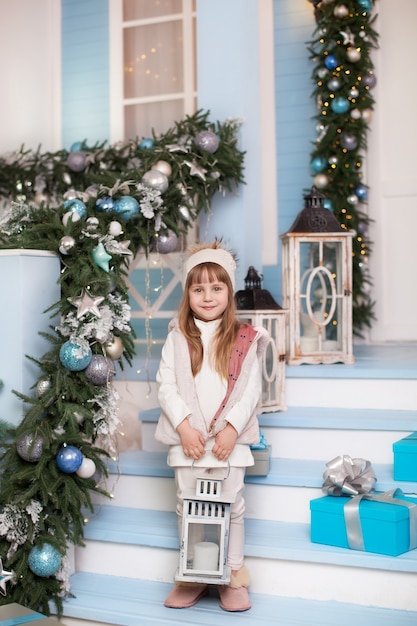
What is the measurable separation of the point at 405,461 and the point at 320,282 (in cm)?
148

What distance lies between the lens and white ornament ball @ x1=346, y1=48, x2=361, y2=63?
17.8 ft

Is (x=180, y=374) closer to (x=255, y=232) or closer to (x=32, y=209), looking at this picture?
(x=32, y=209)

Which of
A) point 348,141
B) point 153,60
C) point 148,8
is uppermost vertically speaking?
point 148,8

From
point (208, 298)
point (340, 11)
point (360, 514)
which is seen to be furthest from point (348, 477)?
point (340, 11)

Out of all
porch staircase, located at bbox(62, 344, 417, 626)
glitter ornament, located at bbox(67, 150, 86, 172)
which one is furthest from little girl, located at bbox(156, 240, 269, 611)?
glitter ornament, located at bbox(67, 150, 86, 172)

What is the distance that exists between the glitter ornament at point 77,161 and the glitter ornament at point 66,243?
208 cm

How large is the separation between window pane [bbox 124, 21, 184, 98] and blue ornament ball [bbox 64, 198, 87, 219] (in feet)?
8.77

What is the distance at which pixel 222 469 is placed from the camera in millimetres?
3025

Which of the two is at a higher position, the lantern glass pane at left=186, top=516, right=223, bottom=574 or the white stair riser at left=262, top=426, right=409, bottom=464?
the white stair riser at left=262, top=426, right=409, bottom=464

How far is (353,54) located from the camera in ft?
17.8

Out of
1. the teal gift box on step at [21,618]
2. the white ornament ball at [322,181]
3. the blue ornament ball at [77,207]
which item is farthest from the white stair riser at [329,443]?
the white ornament ball at [322,181]

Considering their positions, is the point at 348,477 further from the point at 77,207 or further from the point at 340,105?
the point at 340,105

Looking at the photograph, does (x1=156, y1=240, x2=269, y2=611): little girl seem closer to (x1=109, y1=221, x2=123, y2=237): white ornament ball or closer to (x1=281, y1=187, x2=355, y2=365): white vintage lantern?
(x1=109, y1=221, x2=123, y2=237): white ornament ball

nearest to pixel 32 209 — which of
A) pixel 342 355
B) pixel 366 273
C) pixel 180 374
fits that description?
pixel 180 374
